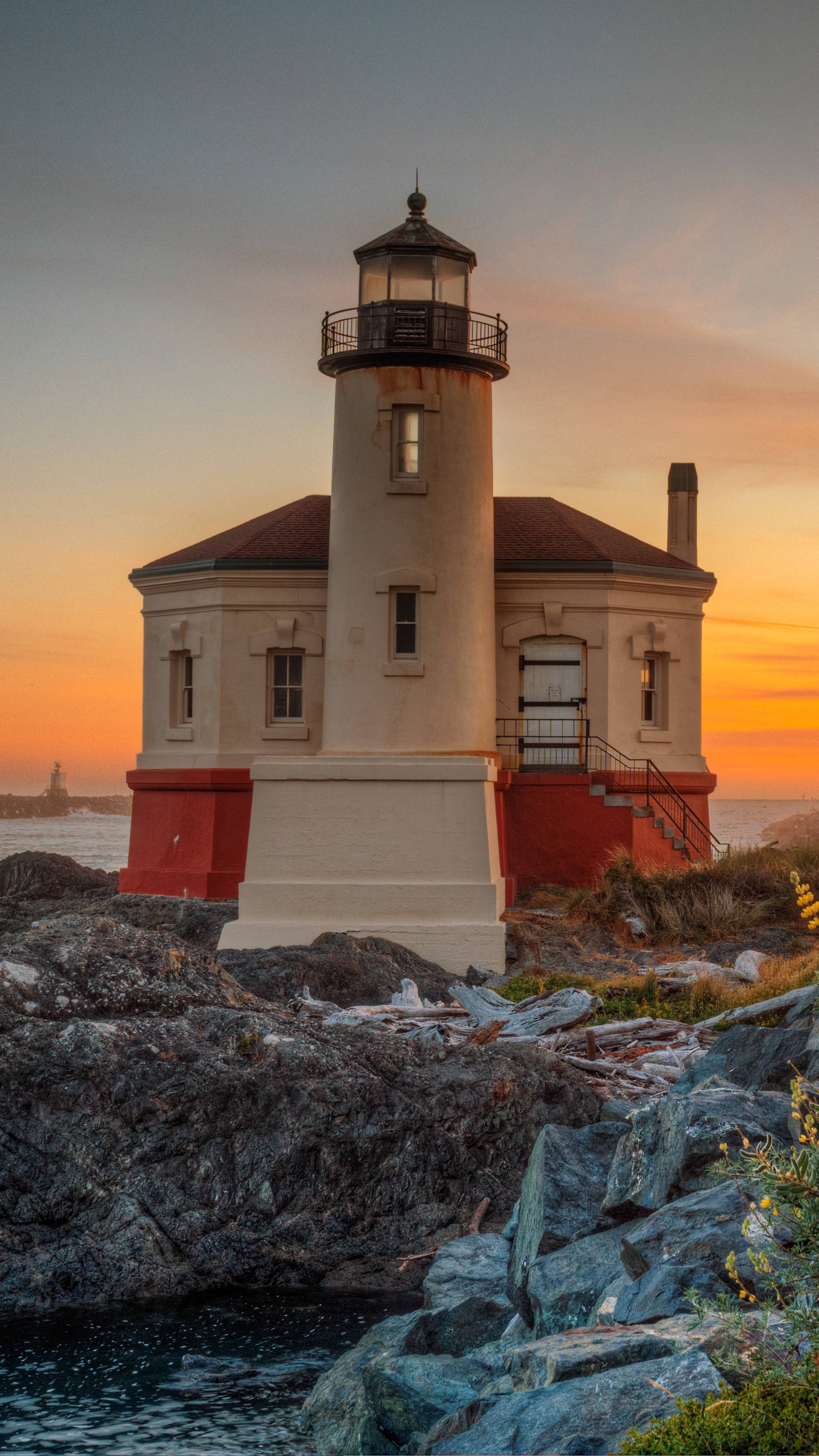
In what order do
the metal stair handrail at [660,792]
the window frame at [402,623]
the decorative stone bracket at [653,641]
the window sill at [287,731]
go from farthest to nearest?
the decorative stone bracket at [653,641], the window sill at [287,731], the metal stair handrail at [660,792], the window frame at [402,623]

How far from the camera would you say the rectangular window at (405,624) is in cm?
2144

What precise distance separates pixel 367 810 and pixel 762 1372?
1461cm

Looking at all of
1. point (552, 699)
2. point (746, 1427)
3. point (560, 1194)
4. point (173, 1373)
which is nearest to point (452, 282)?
point (552, 699)

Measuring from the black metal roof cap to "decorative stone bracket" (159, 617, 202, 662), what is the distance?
288 inches

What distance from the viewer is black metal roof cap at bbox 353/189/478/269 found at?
21.3 m

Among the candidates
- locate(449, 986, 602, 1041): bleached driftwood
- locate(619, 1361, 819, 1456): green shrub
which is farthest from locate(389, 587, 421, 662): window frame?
locate(619, 1361, 819, 1456): green shrub

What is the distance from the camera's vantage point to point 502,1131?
376 inches

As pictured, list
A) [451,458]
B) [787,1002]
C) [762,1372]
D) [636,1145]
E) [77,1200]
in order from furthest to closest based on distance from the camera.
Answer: [451,458] → [787,1002] → [77,1200] → [636,1145] → [762,1372]

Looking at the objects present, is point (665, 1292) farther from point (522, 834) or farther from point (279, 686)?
point (279, 686)

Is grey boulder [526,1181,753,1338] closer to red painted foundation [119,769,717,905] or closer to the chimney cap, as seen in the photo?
red painted foundation [119,769,717,905]

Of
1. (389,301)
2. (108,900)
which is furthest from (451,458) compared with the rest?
(108,900)

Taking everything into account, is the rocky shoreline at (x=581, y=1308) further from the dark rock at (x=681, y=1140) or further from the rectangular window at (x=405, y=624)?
the rectangular window at (x=405, y=624)

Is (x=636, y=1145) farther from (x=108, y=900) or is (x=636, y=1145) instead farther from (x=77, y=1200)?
(x=108, y=900)

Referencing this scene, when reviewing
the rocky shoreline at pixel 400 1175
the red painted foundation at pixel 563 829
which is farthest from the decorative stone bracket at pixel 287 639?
the rocky shoreline at pixel 400 1175
